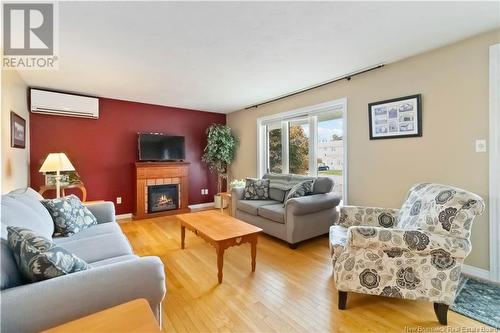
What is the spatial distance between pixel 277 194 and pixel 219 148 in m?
2.04

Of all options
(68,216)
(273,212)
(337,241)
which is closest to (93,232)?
(68,216)

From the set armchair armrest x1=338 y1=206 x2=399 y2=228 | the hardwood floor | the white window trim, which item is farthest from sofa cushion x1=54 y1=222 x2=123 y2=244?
the white window trim

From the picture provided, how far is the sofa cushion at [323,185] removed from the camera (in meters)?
3.31

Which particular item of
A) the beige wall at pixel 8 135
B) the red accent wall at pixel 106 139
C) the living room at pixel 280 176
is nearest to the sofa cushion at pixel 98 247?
the living room at pixel 280 176

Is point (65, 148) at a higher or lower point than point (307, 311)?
higher

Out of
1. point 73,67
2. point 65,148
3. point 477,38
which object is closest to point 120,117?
point 65,148

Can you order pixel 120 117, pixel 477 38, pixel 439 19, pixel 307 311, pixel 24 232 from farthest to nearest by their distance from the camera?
pixel 120 117
pixel 477 38
pixel 439 19
pixel 307 311
pixel 24 232

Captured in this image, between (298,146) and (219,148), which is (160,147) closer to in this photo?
(219,148)

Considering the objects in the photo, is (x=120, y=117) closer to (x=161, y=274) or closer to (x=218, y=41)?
(x=218, y=41)

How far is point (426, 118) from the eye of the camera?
2.57 m

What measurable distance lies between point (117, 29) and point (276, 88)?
7.71 feet

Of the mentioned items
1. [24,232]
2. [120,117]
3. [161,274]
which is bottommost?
[161,274]

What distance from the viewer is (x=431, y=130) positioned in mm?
2535

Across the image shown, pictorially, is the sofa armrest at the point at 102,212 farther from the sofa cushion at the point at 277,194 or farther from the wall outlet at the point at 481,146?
the wall outlet at the point at 481,146
